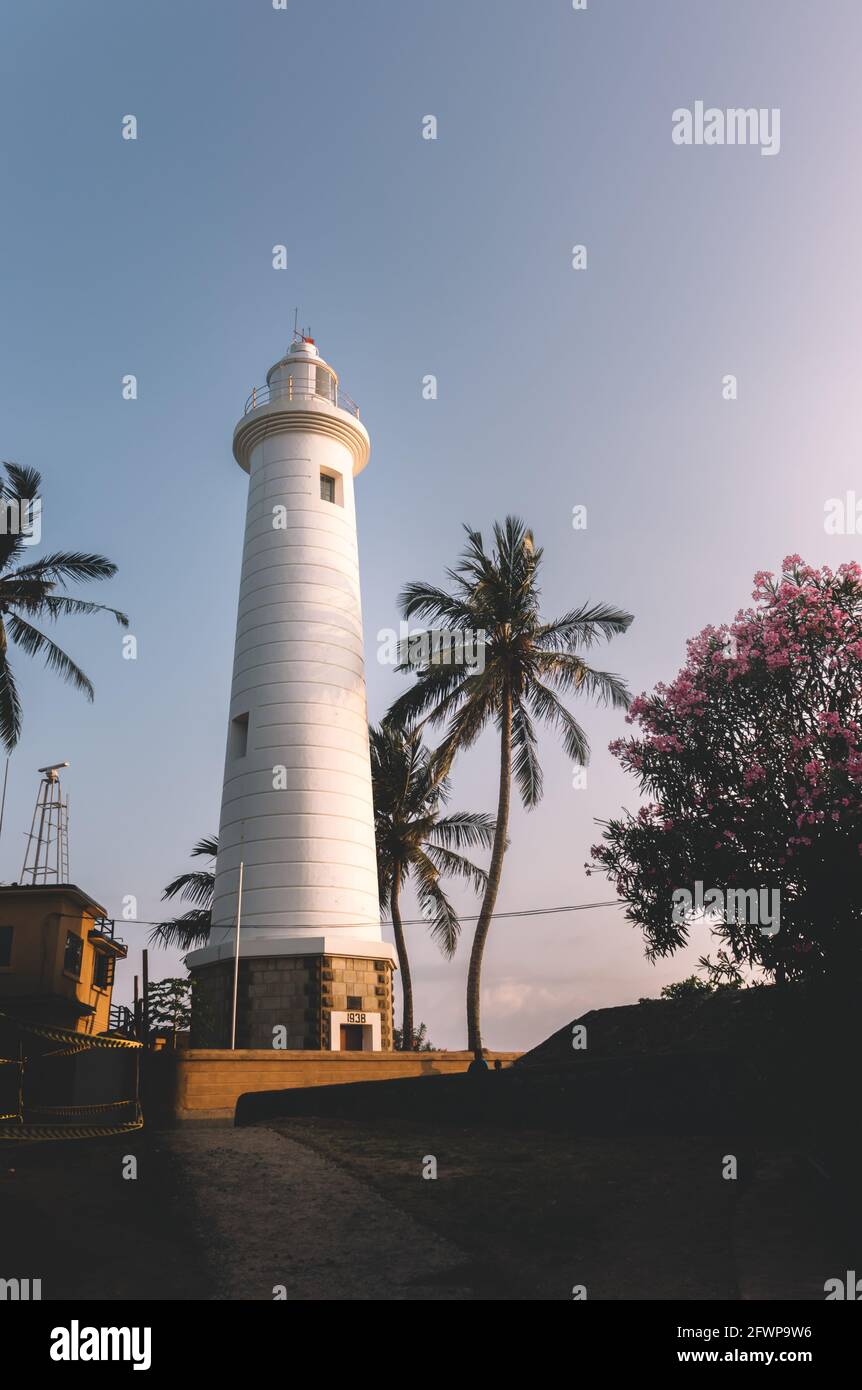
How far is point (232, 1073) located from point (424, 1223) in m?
9.87

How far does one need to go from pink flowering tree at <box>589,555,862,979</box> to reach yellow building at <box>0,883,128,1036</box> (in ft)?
73.6

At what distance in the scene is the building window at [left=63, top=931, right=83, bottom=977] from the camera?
30.1m

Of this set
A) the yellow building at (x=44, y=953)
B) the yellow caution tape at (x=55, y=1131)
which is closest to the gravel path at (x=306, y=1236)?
the yellow caution tape at (x=55, y=1131)

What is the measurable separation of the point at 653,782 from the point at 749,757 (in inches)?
46.8

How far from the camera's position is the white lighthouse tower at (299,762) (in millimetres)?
23750

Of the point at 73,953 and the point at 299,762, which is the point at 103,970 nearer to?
the point at 73,953

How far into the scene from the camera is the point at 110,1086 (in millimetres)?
28172

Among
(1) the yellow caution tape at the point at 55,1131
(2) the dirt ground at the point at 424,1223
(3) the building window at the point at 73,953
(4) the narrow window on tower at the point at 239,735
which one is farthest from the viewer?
(3) the building window at the point at 73,953

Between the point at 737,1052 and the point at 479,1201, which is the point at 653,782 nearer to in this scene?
the point at 737,1052

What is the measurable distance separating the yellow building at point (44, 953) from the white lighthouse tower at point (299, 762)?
19.3 feet

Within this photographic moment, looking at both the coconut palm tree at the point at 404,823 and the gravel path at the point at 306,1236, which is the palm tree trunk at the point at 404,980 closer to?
the coconut palm tree at the point at 404,823

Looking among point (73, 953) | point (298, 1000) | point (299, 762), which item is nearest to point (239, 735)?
point (299, 762)

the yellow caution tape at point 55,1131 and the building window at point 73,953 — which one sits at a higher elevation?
the building window at point 73,953
